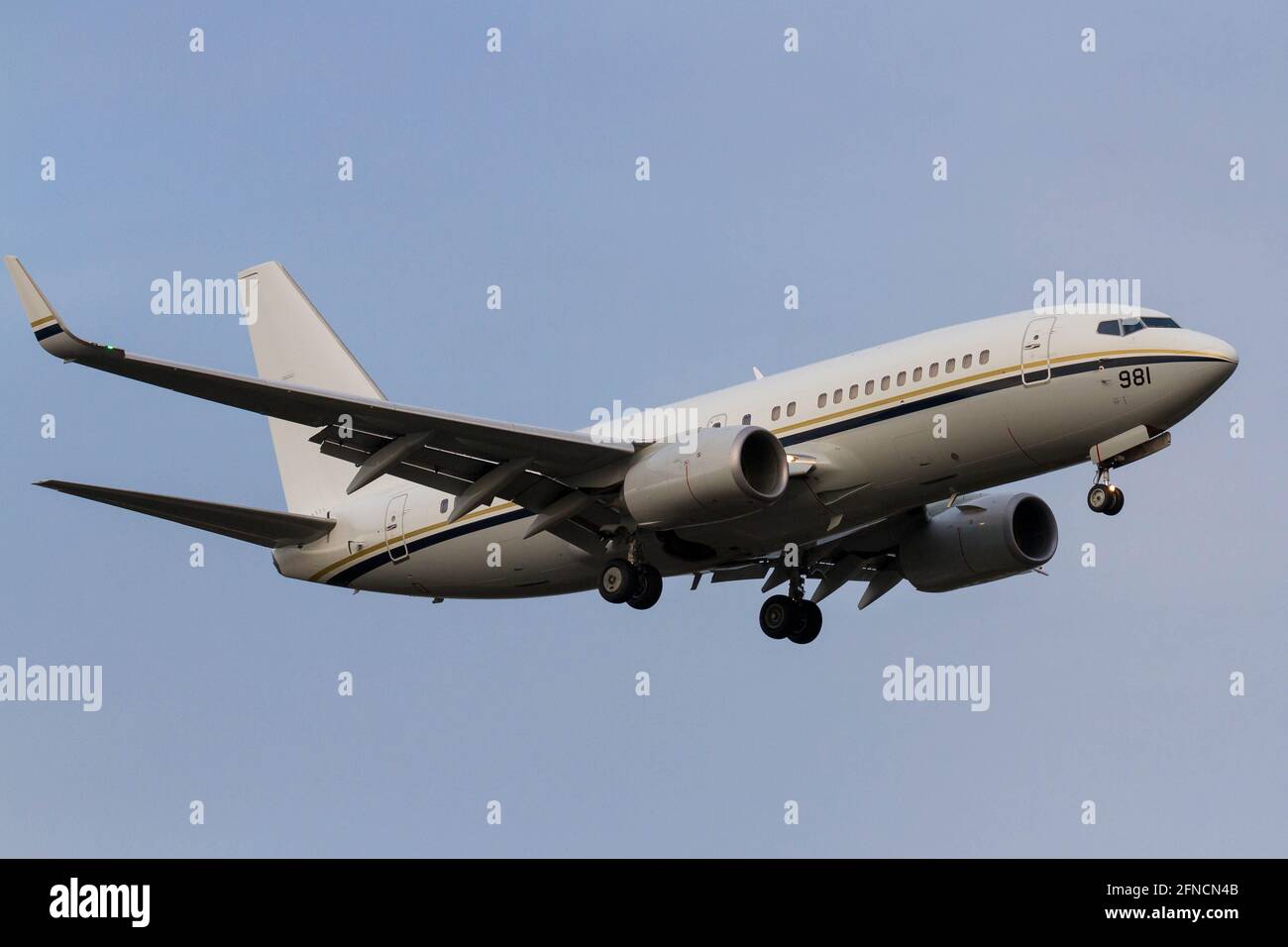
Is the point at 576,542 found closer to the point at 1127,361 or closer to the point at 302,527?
the point at 302,527

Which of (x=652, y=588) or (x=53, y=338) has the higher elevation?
(x=53, y=338)

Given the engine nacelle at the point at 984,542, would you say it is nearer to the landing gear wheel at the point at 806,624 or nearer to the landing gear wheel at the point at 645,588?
the landing gear wheel at the point at 806,624

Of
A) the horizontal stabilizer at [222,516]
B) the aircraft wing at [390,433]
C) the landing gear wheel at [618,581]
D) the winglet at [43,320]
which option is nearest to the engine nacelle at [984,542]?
the landing gear wheel at [618,581]

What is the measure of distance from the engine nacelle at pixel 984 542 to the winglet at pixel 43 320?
1919 cm

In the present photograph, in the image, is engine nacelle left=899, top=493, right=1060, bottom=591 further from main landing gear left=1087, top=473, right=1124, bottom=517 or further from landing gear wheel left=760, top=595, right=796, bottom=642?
main landing gear left=1087, top=473, right=1124, bottom=517

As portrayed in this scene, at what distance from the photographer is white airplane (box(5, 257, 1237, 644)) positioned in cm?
3522

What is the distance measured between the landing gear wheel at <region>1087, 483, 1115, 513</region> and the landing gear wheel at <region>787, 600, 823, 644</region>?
30.4 ft

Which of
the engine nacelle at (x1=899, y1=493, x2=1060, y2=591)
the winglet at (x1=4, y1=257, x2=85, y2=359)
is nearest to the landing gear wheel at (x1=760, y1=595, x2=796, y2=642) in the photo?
the engine nacelle at (x1=899, y1=493, x2=1060, y2=591)

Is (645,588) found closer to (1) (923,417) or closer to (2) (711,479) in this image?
(2) (711,479)

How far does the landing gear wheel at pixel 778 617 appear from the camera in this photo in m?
43.0

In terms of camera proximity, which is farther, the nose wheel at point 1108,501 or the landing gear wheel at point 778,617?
the landing gear wheel at point 778,617

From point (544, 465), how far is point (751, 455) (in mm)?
4258

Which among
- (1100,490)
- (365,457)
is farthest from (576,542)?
(1100,490)

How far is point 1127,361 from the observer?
3519cm
